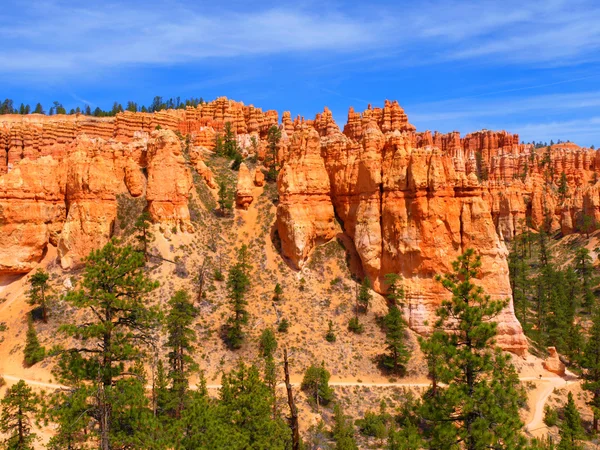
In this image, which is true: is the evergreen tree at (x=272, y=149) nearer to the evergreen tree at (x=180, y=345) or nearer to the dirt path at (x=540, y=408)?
the evergreen tree at (x=180, y=345)

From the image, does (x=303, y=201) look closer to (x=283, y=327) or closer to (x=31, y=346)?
(x=283, y=327)

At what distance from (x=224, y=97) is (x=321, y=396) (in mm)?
62005

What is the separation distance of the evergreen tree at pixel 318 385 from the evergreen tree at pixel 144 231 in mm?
20296

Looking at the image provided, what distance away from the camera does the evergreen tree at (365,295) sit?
4897 cm

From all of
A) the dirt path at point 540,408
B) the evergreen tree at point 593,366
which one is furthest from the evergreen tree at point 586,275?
the dirt path at point 540,408

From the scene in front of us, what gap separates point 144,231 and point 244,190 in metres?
14.9

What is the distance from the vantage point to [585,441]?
136ft

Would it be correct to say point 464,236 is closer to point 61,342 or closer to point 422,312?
point 422,312

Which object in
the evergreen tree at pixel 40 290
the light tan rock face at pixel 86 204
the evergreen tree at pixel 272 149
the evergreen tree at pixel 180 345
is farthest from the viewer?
the evergreen tree at pixel 272 149

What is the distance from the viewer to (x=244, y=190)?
6050 cm

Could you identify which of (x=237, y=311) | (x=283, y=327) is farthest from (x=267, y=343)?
(x=237, y=311)

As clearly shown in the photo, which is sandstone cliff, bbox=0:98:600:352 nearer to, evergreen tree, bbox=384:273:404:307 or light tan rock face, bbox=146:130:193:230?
light tan rock face, bbox=146:130:193:230

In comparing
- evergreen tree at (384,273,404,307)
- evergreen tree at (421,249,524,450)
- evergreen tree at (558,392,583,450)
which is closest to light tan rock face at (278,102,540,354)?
evergreen tree at (384,273,404,307)

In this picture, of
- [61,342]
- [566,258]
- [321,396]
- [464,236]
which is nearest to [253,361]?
[321,396]
